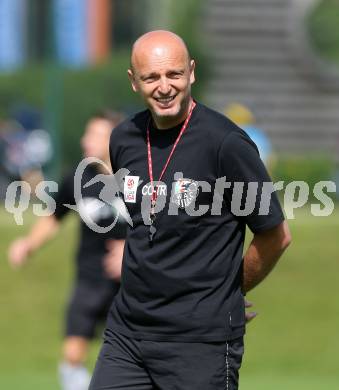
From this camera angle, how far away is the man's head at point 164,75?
5.34 meters

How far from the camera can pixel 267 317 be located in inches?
571

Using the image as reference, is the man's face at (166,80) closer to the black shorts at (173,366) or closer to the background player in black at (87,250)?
the black shorts at (173,366)

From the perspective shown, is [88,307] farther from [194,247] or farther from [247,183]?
[247,183]

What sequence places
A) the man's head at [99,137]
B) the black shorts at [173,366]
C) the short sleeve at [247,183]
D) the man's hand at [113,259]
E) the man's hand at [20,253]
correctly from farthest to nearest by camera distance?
→ 1. the man's hand at [20,253]
2. the man's head at [99,137]
3. the man's hand at [113,259]
4. the black shorts at [173,366]
5. the short sleeve at [247,183]

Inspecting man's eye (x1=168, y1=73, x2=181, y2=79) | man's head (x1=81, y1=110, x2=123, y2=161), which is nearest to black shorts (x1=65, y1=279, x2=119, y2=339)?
man's head (x1=81, y1=110, x2=123, y2=161)

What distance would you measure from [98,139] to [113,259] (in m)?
0.84

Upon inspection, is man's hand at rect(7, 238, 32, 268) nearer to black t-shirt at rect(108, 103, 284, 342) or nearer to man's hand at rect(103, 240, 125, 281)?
man's hand at rect(103, 240, 125, 281)

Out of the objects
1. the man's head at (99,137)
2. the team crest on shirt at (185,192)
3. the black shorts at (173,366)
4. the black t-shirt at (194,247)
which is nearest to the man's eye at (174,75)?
the black t-shirt at (194,247)

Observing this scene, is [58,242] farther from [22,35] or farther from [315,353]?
[22,35]

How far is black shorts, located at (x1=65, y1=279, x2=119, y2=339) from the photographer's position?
969 centimetres

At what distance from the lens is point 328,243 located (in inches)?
651

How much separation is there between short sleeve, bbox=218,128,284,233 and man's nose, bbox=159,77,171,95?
300mm

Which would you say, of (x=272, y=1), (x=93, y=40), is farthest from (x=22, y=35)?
(x=272, y=1)

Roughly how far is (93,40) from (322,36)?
5172 millimetres
